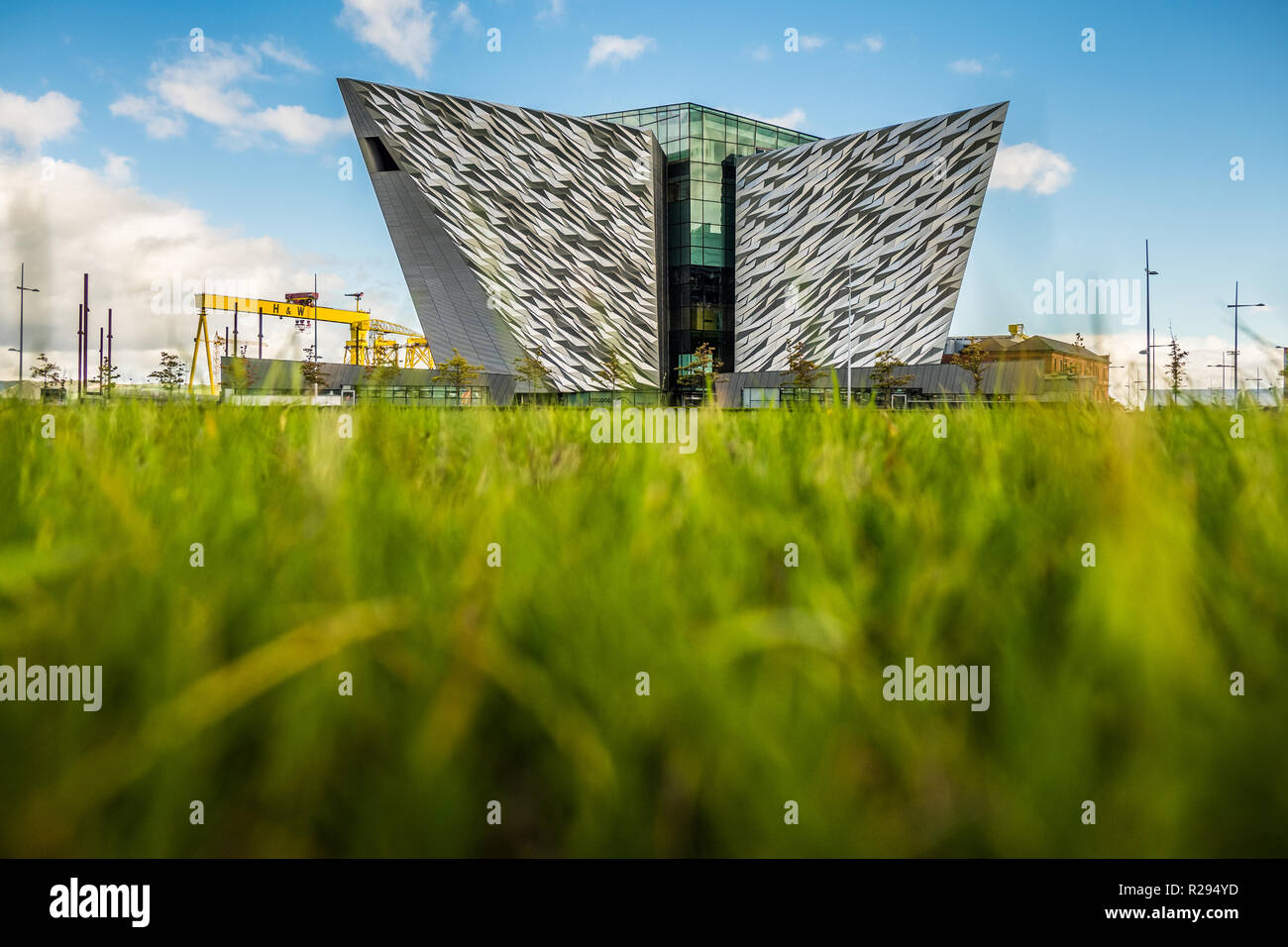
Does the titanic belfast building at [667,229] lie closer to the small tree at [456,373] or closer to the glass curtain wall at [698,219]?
the glass curtain wall at [698,219]

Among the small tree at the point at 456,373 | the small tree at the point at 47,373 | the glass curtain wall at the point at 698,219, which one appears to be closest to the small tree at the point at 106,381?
the small tree at the point at 47,373

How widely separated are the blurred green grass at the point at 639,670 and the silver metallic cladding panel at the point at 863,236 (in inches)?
1507

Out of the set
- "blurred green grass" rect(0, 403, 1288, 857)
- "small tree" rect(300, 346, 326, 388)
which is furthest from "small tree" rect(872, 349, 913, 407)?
"blurred green grass" rect(0, 403, 1288, 857)

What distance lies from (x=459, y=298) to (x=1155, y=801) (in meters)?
37.3

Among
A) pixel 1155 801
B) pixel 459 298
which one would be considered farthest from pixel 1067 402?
pixel 459 298

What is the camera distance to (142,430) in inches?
97.3

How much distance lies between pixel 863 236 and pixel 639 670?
46.5 meters

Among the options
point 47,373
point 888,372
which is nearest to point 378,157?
point 888,372

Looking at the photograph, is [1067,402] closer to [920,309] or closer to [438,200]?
[438,200]

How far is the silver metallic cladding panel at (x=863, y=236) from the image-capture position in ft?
134

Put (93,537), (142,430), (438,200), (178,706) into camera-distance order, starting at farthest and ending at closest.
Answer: (438,200) → (142,430) → (93,537) → (178,706)

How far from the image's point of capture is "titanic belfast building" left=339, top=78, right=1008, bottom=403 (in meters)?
36.2

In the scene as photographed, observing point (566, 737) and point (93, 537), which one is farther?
point (93, 537)

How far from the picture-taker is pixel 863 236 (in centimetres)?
4356
